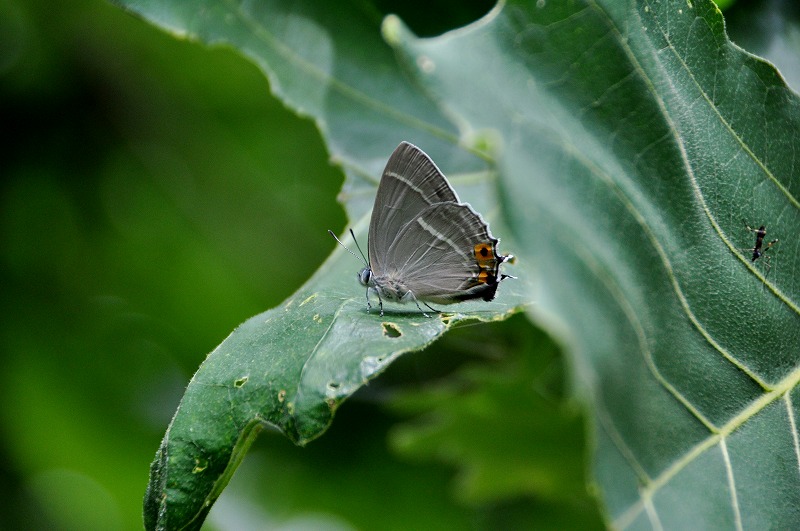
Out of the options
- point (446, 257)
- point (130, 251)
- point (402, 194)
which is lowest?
point (130, 251)

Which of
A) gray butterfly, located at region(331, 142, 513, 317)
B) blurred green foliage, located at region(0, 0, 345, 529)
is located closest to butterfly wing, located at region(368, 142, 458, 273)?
gray butterfly, located at region(331, 142, 513, 317)

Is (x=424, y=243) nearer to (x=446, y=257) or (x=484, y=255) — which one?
(x=446, y=257)

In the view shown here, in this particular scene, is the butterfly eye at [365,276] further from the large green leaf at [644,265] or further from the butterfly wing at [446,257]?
the large green leaf at [644,265]

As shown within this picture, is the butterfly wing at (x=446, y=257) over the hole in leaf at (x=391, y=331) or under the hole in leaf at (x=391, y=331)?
under

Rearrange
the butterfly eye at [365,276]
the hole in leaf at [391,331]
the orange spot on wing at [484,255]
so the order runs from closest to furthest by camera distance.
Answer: the hole in leaf at [391,331], the orange spot on wing at [484,255], the butterfly eye at [365,276]

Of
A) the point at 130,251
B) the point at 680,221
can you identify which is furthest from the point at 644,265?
the point at 130,251

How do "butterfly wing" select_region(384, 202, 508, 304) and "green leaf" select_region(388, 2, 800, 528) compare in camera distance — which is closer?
"green leaf" select_region(388, 2, 800, 528)

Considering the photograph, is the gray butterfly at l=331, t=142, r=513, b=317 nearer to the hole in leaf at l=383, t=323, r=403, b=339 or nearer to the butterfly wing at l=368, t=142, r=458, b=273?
the butterfly wing at l=368, t=142, r=458, b=273

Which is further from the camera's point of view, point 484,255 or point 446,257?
point 446,257

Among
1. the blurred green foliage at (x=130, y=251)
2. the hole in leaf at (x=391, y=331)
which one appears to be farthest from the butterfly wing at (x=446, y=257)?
the blurred green foliage at (x=130, y=251)
